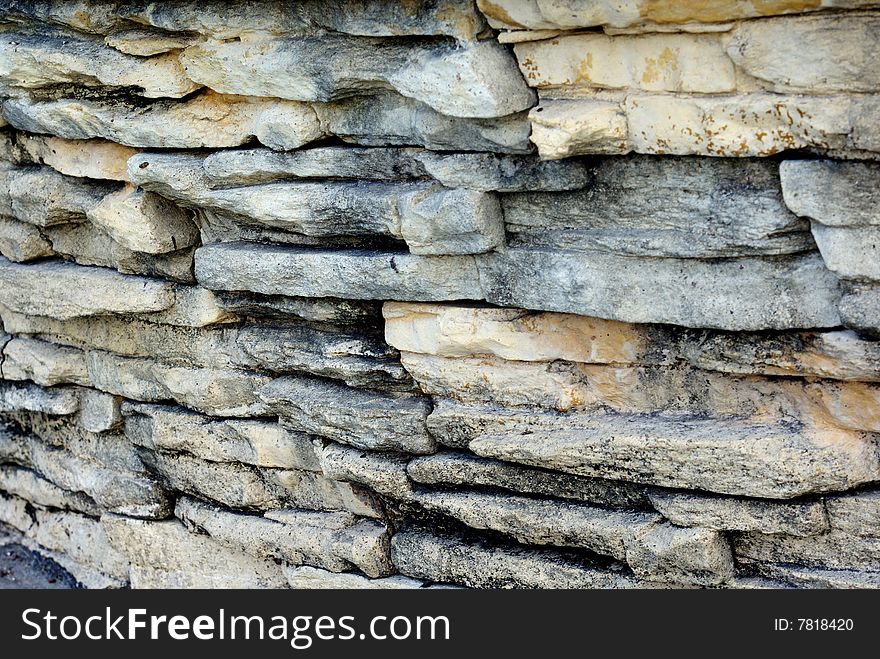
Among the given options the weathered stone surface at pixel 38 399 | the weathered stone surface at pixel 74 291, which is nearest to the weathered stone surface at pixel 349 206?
the weathered stone surface at pixel 74 291

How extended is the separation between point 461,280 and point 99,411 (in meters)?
3.06

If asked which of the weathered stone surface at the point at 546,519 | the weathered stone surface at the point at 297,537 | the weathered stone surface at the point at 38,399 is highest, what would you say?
the weathered stone surface at the point at 38,399

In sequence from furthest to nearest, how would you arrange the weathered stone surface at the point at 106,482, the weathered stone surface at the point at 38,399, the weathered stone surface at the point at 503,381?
the weathered stone surface at the point at 38,399 → the weathered stone surface at the point at 106,482 → the weathered stone surface at the point at 503,381

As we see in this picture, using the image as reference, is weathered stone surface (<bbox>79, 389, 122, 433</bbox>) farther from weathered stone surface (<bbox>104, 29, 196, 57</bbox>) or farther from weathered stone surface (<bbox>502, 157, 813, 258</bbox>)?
weathered stone surface (<bbox>502, 157, 813, 258</bbox>)

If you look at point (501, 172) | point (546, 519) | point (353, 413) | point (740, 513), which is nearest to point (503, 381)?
point (546, 519)

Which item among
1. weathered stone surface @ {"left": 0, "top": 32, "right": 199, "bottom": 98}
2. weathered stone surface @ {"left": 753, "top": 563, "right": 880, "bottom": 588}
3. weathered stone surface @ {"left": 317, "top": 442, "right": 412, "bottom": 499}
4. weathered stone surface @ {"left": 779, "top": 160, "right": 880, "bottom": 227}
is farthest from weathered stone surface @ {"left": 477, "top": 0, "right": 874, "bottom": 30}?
weathered stone surface @ {"left": 753, "top": 563, "right": 880, "bottom": 588}

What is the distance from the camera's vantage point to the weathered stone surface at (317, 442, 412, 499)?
6.39 metres

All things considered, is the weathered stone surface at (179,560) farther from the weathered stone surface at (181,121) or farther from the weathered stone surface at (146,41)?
the weathered stone surface at (146,41)

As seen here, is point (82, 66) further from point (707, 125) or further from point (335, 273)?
point (707, 125)

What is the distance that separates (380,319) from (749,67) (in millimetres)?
2534

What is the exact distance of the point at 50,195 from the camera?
7039 millimetres

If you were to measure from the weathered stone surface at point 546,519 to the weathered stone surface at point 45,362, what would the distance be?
8.79ft

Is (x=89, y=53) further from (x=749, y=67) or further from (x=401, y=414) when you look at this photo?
(x=749, y=67)

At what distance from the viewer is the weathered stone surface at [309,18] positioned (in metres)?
5.19
